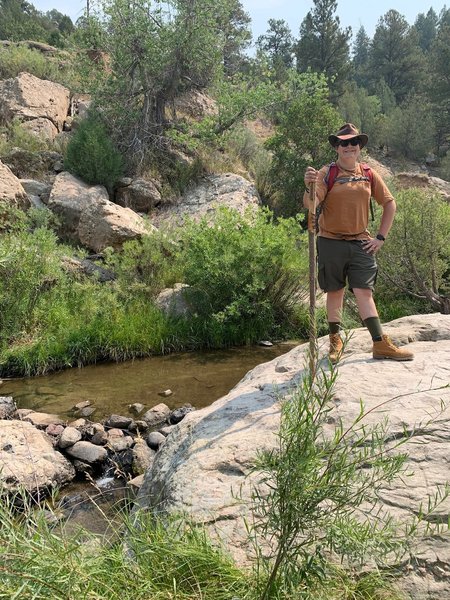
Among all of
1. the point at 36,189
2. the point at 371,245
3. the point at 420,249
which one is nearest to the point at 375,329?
the point at 371,245

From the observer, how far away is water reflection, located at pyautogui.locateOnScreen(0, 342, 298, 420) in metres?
6.37

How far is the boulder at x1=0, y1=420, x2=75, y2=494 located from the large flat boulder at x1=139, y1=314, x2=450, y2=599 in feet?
4.84

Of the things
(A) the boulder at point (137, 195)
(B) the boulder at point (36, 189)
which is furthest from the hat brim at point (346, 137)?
(A) the boulder at point (137, 195)

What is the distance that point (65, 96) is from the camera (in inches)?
632

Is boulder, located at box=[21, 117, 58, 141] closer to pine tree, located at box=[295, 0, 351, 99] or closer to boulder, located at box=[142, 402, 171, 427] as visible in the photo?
boulder, located at box=[142, 402, 171, 427]

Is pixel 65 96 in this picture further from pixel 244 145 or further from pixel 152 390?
pixel 152 390

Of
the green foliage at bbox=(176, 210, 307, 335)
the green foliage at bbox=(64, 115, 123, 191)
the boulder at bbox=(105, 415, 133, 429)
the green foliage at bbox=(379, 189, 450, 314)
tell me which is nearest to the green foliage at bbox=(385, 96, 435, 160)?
the green foliage at bbox=(64, 115, 123, 191)

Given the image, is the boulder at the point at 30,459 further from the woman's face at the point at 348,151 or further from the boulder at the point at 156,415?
the woman's face at the point at 348,151

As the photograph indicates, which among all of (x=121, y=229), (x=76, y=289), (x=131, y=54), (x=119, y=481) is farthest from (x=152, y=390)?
(x=131, y=54)

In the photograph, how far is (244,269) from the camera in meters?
8.71

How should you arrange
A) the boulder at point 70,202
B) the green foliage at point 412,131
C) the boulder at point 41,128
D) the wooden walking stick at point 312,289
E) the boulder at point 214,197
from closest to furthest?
the wooden walking stick at point 312,289 → the boulder at point 70,202 → the boulder at point 214,197 → the boulder at point 41,128 → the green foliage at point 412,131

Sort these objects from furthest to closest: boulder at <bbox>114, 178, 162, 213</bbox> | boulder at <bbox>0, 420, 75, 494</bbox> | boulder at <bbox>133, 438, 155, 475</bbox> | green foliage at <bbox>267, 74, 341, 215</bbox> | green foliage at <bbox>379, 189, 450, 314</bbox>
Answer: green foliage at <bbox>267, 74, 341, 215</bbox>, boulder at <bbox>114, 178, 162, 213</bbox>, green foliage at <bbox>379, 189, 450, 314</bbox>, boulder at <bbox>133, 438, 155, 475</bbox>, boulder at <bbox>0, 420, 75, 494</bbox>

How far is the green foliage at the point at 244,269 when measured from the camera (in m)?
8.62

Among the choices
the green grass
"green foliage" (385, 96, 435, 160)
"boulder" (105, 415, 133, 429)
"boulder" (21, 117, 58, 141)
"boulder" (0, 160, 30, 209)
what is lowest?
"boulder" (105, 415, 133, 429)
